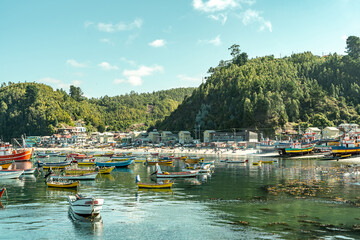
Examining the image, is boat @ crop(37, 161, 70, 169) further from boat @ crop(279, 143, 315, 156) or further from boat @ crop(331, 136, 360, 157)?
boat @ crop(331, 136, 360, 157)

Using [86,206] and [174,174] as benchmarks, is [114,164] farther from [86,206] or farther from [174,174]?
[86,206]

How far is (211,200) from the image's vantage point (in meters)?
35.9

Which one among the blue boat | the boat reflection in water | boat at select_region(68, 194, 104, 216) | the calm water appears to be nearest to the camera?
the calm water

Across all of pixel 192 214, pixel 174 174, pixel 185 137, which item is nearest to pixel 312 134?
pixel 185 137

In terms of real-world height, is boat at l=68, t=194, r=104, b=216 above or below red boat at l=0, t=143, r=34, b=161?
below

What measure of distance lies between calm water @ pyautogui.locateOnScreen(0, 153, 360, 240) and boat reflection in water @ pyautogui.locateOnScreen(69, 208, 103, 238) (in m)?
0.08

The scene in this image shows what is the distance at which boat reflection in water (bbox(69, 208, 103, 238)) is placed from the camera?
24.5m

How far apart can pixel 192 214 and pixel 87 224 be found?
10055 mm

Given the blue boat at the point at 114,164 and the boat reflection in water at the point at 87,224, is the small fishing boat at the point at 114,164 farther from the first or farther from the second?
the boat reflection in water at the point at 87,224

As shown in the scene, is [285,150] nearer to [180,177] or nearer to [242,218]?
[180,177]

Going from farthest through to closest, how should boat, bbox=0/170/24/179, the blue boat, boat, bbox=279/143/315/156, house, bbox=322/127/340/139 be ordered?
house, bbox=322/127/340/139 → boat, bbox=279/143/315/156 → the blue boat → boat, bbox=0/170/24/179

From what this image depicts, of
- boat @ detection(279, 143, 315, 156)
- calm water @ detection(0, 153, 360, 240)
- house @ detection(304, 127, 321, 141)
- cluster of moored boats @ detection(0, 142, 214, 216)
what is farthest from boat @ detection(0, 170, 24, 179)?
house @ detection(304, 127, 321, 141)

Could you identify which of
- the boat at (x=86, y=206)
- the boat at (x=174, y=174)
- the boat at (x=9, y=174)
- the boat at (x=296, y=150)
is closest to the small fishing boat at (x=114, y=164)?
the boat at (x=9, y=174)

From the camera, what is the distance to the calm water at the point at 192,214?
23.8 metres
